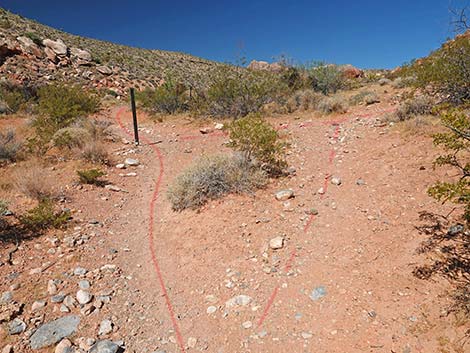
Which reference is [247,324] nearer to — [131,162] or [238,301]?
[238,301]

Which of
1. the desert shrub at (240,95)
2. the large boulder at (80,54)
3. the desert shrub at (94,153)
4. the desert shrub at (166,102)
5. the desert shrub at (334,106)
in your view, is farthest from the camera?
the large boulder at (80,54)

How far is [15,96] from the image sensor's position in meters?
13.3

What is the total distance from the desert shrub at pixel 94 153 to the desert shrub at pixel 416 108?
7610 millimetres

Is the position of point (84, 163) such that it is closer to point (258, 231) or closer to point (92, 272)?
point (92, 272)

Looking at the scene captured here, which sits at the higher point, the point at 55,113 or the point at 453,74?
the point at 453,74

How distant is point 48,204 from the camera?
4.85 meters

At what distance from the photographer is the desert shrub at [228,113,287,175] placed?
5.81m

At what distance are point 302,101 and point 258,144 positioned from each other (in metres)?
6.68

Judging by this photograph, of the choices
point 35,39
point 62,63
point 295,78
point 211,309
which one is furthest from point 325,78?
point 35,39

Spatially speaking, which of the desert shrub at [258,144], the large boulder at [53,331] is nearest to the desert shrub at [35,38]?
the desert shrub at [258,144]

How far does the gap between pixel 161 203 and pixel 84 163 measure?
8.95ft

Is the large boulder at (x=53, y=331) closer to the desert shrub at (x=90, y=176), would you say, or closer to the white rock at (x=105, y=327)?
the white rock at (x=105, y=327)

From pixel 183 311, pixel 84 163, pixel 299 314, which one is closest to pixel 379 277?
pixel 299 314

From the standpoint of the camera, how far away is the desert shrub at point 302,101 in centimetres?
1145
